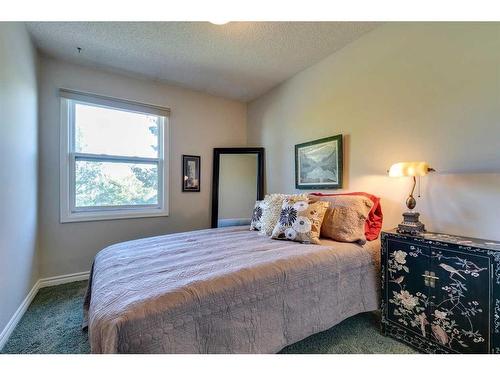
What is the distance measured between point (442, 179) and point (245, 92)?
8.85ft

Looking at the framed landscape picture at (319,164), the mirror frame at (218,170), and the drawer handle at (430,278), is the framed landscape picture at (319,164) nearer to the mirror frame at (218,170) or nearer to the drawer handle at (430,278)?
the mirror frame at (218,170)

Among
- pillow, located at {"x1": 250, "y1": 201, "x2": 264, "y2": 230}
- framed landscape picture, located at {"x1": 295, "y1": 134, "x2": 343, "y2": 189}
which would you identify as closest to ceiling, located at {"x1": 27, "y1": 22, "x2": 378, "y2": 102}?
framed landscape picture, located at {"x1": 295, "y1": 134, "x2": 343, "y2": 189}

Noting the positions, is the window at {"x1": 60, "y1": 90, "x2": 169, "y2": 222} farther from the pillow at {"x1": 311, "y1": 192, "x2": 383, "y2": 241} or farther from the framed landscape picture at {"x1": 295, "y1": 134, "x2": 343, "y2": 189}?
the pillow at {"x1": 311, "y1": 192, "x2": 383, "y2": 241}

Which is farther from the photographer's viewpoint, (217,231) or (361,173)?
(217,231)

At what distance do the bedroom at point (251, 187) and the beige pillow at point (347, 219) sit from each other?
0.5 inches

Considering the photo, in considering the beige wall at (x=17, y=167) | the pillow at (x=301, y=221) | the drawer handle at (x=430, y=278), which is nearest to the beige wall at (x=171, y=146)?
the beige wall at (x=17, y=167)

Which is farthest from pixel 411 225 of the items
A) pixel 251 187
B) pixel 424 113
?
pixel 251 187

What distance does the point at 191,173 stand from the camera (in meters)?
3.46

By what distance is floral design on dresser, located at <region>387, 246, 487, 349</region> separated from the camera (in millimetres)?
1338

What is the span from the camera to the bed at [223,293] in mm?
1021

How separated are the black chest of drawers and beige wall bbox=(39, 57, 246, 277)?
8.51ft

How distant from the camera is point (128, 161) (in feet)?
10.0
